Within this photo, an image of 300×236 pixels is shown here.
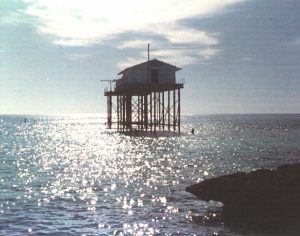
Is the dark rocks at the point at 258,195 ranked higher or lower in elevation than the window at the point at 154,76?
lower

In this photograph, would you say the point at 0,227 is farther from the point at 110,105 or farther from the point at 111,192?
the point at 110,105

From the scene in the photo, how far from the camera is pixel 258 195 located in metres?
21.1

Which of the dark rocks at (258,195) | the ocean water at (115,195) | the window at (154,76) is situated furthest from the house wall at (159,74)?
the dark rocks at (258,195)

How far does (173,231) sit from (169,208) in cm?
439

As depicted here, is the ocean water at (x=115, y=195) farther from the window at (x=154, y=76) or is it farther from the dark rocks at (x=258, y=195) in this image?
the window at (x=154, y=76)

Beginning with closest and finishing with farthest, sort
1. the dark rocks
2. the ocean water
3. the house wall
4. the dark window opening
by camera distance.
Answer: the ocean water, the dark rocks, the house wall, the dark window opening

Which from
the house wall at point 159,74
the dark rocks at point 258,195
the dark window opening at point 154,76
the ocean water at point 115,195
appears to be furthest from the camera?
the dark window opening at point 154,76

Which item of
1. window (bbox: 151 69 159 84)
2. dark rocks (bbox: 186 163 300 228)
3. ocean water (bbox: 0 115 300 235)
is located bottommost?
ocean water (bbox: 0 115 300 235)

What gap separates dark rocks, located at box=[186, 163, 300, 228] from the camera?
2094cm

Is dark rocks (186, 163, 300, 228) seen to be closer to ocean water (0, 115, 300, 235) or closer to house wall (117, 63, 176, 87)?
ocean water (0, 115, 300, 235)

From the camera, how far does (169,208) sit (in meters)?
24.0

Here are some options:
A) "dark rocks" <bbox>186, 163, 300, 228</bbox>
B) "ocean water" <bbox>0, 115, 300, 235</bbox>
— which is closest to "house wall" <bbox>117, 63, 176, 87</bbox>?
"ocean water" <bbox>0, 115, 300, 235</bbox>

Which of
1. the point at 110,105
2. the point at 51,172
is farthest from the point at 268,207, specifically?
the point at 110,105

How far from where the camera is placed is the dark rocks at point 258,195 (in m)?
20.9
